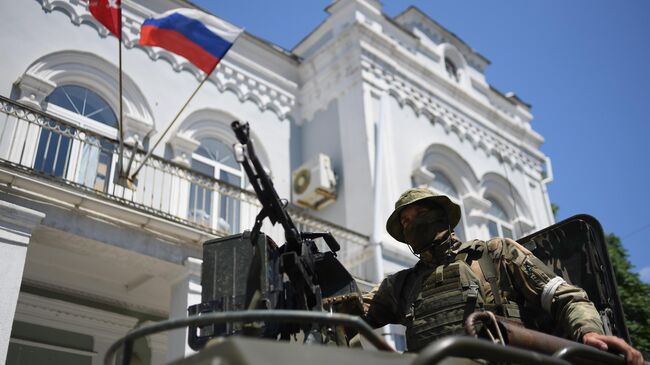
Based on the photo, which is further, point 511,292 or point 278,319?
point 511,292

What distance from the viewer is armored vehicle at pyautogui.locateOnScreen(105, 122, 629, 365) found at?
9.36ft

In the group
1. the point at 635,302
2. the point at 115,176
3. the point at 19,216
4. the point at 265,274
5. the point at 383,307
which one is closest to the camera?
the point at 265,274

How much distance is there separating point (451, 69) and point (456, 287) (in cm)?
1366

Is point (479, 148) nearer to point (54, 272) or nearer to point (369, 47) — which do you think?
point (369, 47)

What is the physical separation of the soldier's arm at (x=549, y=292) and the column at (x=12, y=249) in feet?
18.6

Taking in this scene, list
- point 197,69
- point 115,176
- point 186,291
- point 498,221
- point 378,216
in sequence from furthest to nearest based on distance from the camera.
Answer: point 498,221 < point 197,69 < point 378,216 < point 115,176 < point 186,291

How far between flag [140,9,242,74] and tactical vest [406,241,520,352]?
24.7 feet

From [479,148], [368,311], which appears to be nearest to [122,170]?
[368,311]

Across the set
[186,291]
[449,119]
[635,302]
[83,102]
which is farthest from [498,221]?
[83,102]

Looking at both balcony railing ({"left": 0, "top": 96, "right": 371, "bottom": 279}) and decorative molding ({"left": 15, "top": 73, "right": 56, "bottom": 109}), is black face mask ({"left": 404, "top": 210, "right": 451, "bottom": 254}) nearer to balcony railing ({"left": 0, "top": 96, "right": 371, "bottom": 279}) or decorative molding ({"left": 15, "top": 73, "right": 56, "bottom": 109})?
balcony railing ({"left": 0, "top": 96, "right": 371, "bottom": 279})

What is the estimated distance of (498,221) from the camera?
15422 mm

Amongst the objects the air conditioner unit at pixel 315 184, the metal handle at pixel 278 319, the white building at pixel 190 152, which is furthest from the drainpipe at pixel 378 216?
the metal handle at pixel 278 319

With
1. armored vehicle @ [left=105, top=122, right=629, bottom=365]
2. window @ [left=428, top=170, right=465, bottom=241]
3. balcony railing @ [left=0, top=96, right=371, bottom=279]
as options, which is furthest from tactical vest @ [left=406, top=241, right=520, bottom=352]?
window @ [left=428, top=170, right=465, bottom=241]

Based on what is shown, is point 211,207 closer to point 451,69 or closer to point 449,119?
point 449,119
